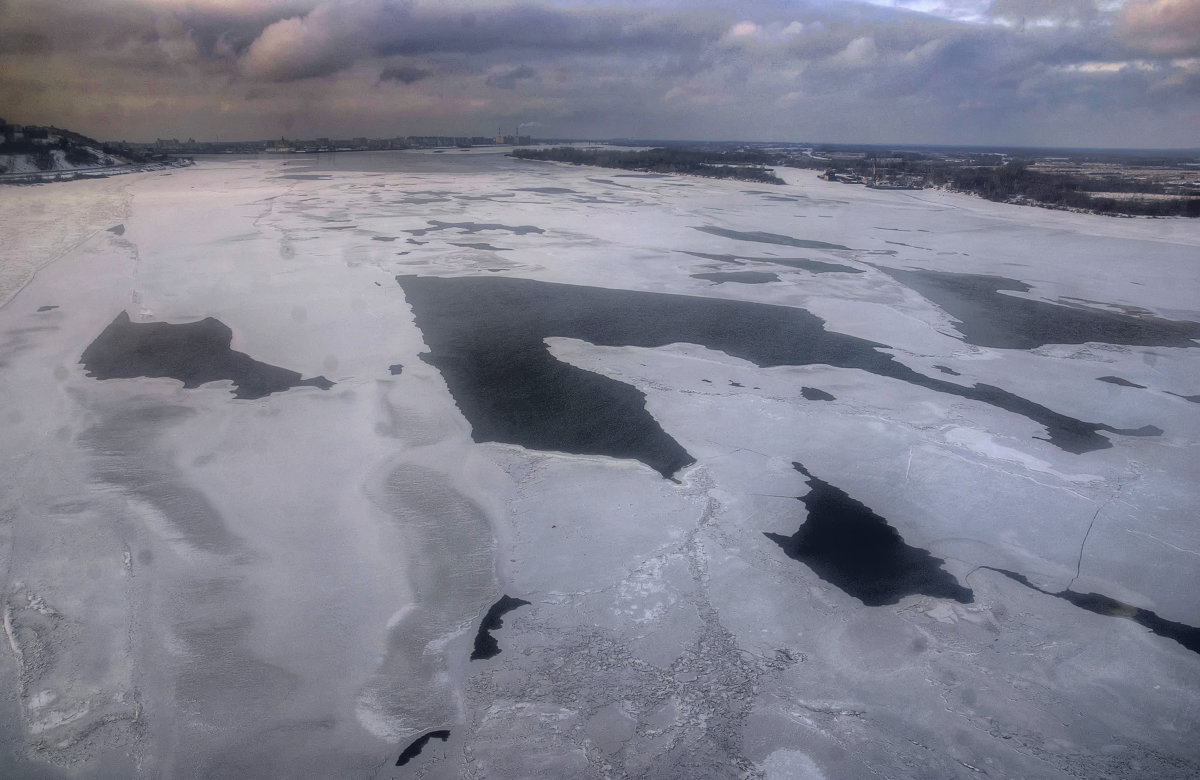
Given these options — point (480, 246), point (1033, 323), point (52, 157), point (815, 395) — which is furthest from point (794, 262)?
point (52, 157)

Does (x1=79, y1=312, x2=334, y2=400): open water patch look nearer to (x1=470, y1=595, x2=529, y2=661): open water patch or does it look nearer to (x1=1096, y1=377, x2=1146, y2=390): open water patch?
(x1=470, y1=595, x2=529, y2=661): open water patch

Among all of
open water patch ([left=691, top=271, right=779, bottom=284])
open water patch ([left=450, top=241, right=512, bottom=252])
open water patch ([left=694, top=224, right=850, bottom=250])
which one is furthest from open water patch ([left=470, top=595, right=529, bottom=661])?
open water patch ([left=694, top=224, right=850, bottom=250])

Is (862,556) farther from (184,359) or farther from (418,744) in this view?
(184,359)

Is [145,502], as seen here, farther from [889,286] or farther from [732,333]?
[889,286]

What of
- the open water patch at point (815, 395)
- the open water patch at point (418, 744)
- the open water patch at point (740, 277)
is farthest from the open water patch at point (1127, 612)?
the open water patch at point (740, 277)

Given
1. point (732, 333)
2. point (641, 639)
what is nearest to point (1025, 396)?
point (732, 333)

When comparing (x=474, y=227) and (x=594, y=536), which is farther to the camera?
(x=474, y=227)
